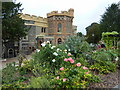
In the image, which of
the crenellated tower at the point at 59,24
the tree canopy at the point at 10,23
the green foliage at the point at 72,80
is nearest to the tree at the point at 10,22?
the tree canopy at the point at 10,23

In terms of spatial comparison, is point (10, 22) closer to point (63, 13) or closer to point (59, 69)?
point (59, 69)

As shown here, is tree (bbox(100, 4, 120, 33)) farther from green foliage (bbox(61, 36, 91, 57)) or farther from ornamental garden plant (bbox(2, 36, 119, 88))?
green foliage (bbox(61, 36, 91, 57))

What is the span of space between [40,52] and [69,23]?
669 inches

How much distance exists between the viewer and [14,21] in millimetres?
10625

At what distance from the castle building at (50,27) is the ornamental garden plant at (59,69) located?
1348 centimetres

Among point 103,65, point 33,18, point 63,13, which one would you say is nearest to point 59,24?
point 63,13

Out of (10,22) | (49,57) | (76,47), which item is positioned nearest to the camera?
(49,57)

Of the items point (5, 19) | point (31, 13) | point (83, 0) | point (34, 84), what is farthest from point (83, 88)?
point (31, 13)

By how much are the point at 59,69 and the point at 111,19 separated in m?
19.0

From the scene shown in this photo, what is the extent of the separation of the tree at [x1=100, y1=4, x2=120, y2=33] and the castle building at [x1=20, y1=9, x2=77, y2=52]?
6.60 meters

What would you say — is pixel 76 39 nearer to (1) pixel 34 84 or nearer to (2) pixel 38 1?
(1) pixel 34 84

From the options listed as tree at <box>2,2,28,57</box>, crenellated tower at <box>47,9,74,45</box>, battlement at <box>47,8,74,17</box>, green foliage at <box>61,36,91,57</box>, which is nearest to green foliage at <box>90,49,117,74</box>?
green foliage at <box>61,36,91,57</box>

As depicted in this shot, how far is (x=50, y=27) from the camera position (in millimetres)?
19938

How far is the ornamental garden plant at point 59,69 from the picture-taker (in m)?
Result: 2.53
